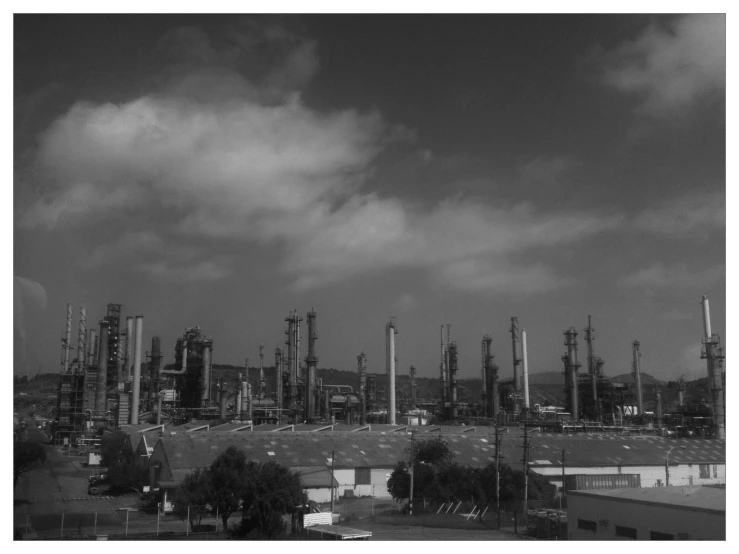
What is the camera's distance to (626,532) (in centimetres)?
1348

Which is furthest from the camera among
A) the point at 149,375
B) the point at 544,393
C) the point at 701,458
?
the point at 544,393

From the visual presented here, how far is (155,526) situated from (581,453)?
19.1 metres

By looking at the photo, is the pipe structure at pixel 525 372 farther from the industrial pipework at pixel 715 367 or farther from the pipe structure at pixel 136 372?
the pipe structure at pixel 136 372

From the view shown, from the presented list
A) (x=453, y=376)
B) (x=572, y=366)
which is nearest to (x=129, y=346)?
(x=453, y=376)

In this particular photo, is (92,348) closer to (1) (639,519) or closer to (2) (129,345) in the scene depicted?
(2) (129,345)

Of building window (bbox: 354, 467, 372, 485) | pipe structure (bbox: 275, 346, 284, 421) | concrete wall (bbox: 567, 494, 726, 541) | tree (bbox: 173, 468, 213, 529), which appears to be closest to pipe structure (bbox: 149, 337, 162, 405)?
pipe structure (bbox: 275, 346, 284, 421)

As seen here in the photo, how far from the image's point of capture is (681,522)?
12398mm

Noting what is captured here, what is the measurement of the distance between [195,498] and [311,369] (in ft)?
101

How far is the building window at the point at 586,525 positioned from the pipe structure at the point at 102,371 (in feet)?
125

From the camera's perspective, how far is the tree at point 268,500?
627 inches

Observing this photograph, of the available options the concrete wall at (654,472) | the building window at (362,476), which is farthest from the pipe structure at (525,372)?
the building window at (362,476)

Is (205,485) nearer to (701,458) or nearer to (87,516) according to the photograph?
(87,516)
